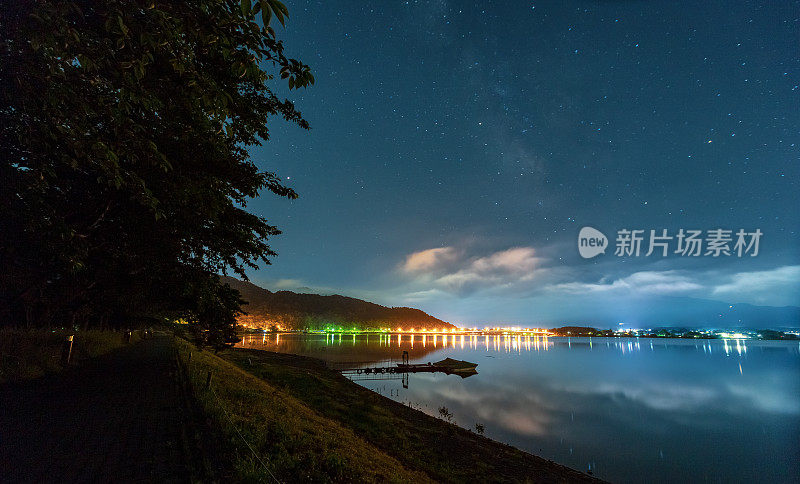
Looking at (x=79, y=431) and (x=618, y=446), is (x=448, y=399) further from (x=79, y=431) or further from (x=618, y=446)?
(x=79, y=431)

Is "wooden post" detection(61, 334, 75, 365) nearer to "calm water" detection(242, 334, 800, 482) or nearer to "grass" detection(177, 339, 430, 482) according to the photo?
"grass" detection(177, 339, 430, 482)

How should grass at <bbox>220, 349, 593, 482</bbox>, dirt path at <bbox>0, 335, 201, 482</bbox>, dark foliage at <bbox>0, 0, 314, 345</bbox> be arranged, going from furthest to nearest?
grass at <bbox>220, 349, 593, 482</bbox> < dirt path at <bbox>0, 335, 201, 482</bbox> < dark foliage at <bbox>0, 0, 314, 345</bbox>

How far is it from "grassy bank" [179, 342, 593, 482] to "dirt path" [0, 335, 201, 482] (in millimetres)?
1000

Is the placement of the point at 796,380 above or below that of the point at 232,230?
below

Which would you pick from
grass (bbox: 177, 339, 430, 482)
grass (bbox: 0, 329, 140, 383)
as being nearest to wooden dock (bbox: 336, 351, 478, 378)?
grass (bbox: 0, 329, 140, 383)

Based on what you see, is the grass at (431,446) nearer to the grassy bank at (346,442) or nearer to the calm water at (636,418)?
the grassy bank at (346,442)

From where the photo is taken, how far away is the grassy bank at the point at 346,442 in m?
8.25

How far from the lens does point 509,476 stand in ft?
50.9

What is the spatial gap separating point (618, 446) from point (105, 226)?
3428 cm

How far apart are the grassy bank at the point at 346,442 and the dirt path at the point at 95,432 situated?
1000mm

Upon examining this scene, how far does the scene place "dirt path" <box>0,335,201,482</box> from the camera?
6078mm

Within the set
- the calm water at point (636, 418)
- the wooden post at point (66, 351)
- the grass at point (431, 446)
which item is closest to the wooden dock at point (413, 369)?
the calm water at point (636, 418)

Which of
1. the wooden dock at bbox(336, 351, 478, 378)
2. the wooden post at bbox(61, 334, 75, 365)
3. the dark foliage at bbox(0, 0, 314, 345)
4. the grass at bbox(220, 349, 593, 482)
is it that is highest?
the dark foliage at bbox(0, 0, 314, 345)

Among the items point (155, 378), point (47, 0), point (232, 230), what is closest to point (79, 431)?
point (232, 230)
